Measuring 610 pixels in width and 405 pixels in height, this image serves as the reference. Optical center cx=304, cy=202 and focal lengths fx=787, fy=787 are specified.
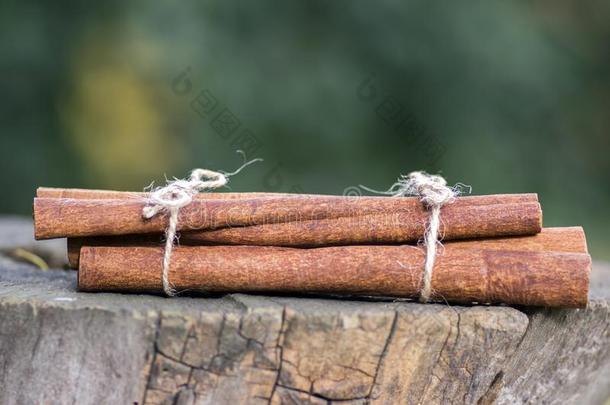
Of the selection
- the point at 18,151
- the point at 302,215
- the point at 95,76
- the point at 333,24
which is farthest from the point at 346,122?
the point at 302,215

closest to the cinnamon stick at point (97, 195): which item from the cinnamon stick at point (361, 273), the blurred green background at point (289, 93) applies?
Answer: the cinnamon stick at point (361, 273)

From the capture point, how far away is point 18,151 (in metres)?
5.13

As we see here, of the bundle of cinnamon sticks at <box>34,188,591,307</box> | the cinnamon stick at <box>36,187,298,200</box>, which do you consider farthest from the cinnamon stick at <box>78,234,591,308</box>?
the cinnamon stick at <box>36,187,298,200</box>

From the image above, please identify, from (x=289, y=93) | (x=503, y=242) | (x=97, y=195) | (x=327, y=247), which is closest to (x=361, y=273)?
(x=327, y=247)

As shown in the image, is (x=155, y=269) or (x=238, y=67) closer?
(x=155, y=269)

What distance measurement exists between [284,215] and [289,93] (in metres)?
3.58

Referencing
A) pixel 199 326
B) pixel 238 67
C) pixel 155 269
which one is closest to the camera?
pixel 199 326

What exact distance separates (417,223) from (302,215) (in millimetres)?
231

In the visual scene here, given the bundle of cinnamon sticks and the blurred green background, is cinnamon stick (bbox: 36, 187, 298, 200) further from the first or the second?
the blurred green background

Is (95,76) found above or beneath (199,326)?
above

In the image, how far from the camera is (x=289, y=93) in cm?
509

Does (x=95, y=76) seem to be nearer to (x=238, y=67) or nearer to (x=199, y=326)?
(x=238, y=67)

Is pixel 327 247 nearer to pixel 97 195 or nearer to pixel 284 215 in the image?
pixel 284 215

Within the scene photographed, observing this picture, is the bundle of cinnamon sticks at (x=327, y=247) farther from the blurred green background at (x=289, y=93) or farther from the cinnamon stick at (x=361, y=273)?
the blurred green background at (x=289, y=93)
